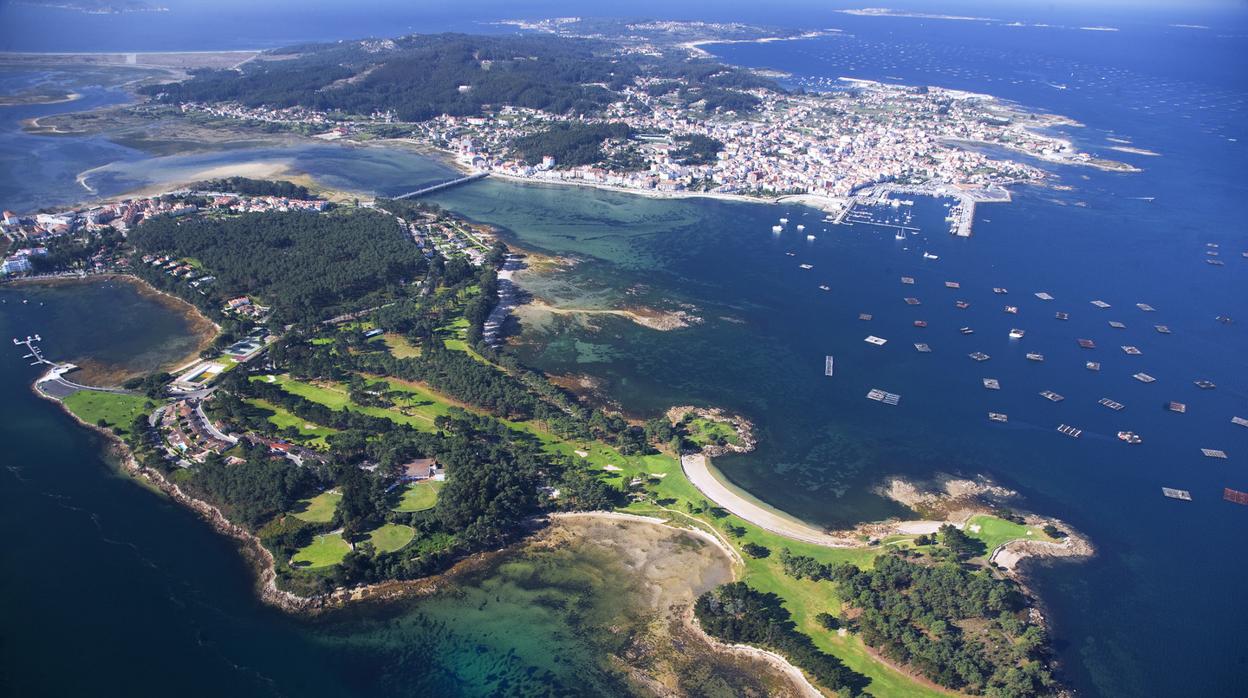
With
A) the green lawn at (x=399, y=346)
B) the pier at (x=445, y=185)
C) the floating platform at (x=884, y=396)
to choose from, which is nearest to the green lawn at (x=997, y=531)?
the floating platform at (x=884, y=396)

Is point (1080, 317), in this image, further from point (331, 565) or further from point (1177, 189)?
point (331, 565)

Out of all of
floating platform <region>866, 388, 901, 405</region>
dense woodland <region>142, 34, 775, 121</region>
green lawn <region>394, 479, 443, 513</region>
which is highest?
dense woodland <region>142, 34, 775, 121</region>

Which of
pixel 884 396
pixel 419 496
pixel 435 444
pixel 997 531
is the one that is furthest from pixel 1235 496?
pixel 419 496

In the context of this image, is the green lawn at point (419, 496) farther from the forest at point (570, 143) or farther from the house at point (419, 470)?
the forest at point (570, 143)

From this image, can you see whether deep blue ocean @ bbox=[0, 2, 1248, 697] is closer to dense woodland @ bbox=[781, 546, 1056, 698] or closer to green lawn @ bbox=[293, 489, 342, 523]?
dense woodland @ bbox=[781, 546, 1056, 698]

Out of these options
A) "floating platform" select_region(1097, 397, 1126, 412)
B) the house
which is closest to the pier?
the house
